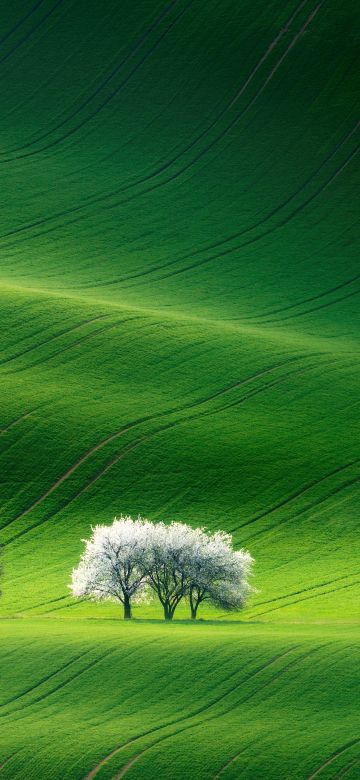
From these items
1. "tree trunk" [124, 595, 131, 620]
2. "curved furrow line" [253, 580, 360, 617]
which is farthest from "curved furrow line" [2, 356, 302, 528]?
"curved furrow line" [253, 580, 360, 617]

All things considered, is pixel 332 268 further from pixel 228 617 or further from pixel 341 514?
pixel 228 617

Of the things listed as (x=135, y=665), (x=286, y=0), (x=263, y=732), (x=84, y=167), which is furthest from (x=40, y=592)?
(x=286, y=0)

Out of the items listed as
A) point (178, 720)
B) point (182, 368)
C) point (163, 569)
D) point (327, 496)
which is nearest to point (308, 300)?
point (182, 368)

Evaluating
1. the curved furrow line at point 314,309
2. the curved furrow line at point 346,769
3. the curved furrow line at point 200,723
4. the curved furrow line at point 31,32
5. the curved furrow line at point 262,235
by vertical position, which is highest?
the curved furrow line at point 31,32

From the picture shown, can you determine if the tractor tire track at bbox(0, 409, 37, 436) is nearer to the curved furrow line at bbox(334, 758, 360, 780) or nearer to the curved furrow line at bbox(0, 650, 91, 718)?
the curved furrow line at bbox(0, 650, 91, 718)

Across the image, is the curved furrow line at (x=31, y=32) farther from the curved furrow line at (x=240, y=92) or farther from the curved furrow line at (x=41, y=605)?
the curved furrow line at (x=41, y=605)

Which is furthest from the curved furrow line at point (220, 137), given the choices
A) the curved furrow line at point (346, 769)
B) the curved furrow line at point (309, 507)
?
the curved furrow line at point (346, 769)

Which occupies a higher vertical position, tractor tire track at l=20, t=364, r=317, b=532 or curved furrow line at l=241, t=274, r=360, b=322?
curved furrow line at l=241, t=274, r=360, b=322
